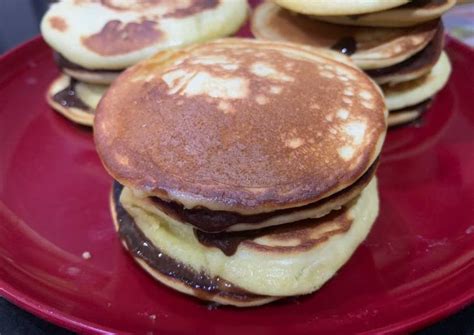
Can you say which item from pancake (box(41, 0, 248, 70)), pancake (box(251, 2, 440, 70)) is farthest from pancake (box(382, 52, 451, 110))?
pancake (box(41, 0, 248, 70))

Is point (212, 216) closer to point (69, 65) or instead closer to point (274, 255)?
point (274, 255)

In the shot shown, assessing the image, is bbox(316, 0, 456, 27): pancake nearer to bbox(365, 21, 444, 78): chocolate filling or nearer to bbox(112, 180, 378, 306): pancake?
bbox(365, 21, 444, 78): chocolate filling

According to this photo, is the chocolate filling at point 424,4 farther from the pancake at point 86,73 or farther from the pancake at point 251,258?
the pancake at point 86,73

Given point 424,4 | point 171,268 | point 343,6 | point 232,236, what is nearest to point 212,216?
point 232,236

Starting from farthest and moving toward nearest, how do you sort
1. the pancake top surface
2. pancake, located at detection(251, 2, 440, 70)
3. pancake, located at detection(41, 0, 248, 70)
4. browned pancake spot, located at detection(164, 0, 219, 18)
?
browned pancake spot, located at detection(164, 0, 219, 18) < pancake, located at detection(41, 0, 248, 70) < pancake, located at detection(251, 2, 440, 70) < the pancake top surface

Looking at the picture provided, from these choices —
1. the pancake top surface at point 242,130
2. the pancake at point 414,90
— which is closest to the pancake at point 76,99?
the pancake top surface at point 242,130

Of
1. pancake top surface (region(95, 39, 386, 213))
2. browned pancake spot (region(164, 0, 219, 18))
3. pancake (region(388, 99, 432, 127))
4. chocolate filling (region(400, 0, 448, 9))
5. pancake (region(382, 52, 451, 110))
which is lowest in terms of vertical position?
pancake (region(388, 99, 432, 127))
